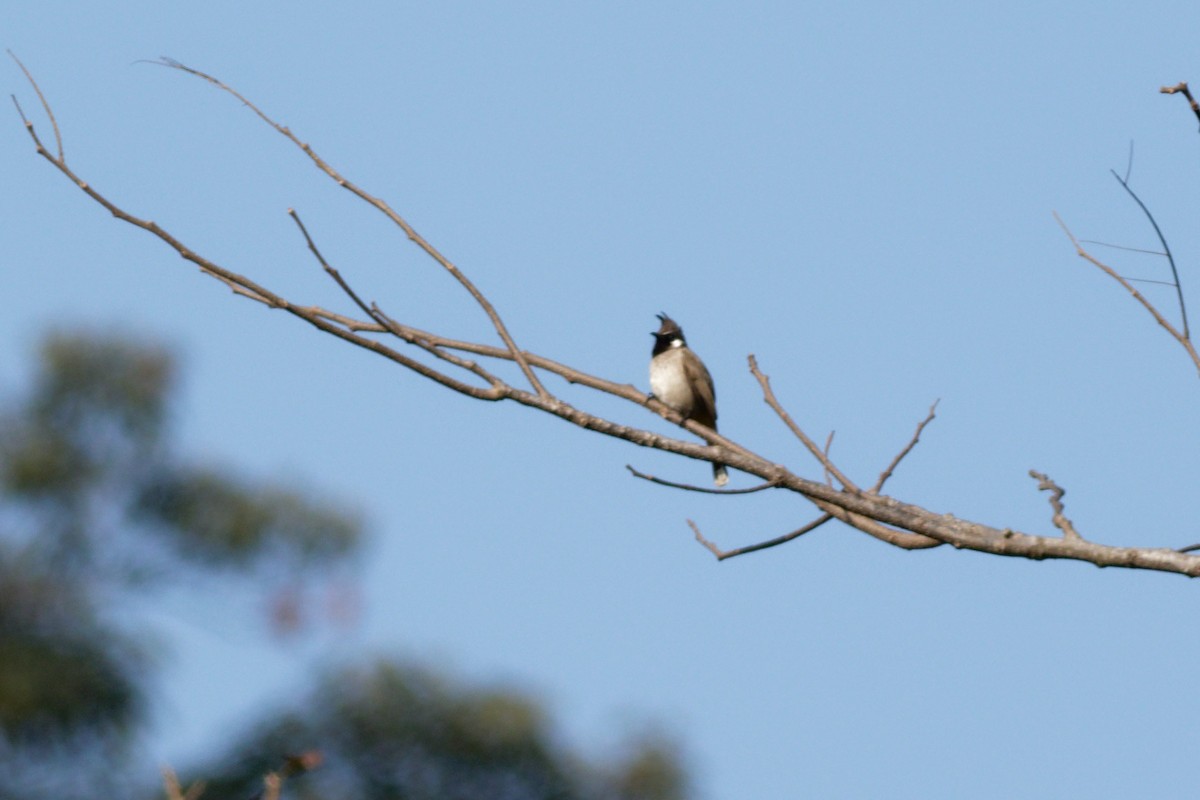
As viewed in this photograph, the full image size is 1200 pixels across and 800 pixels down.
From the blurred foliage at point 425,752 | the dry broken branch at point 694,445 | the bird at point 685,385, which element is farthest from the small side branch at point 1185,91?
the blurred foliage at point 425,752

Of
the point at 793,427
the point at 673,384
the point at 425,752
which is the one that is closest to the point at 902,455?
the point at 793,427

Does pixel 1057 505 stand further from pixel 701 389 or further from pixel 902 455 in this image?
pixel 701 389

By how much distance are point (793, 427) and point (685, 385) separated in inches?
221

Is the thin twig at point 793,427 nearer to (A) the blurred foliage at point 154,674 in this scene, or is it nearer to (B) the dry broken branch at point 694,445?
(B) the dry broken branch at point 694,445

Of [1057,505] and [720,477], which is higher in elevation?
[720,477]

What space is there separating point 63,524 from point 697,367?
19.4 metres

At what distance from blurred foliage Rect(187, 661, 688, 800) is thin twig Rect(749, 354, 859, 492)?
17.4m

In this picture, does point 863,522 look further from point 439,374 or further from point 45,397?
point 45,397

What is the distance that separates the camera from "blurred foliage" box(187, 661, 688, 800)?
21.4 meters

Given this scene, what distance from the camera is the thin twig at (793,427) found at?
3.30 metres

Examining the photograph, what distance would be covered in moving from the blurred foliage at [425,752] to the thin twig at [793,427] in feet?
57.1

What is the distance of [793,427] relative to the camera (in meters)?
3.55

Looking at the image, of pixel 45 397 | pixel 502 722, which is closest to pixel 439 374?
pixel 502 722

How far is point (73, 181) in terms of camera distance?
3150 mm
